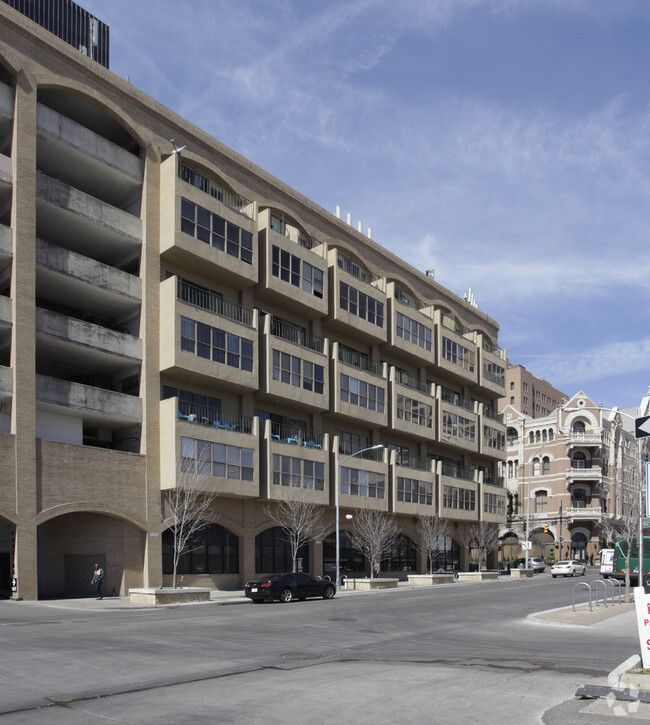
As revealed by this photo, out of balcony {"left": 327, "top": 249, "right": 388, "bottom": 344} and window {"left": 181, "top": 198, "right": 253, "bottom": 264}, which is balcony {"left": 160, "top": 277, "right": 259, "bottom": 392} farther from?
balcony {"left": 327, "top": 249, "right": 388, "bottom": 344}

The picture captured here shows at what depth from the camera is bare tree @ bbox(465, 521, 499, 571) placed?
6875 cm

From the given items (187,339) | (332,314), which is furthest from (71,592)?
(332,314)

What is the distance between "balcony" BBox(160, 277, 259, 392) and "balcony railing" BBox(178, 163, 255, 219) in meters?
6.22

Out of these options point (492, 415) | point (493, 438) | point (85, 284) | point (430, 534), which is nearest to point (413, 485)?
point (430, 534)

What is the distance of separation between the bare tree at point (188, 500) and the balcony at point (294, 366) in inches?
296

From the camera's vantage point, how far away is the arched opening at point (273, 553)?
47531 millimetres

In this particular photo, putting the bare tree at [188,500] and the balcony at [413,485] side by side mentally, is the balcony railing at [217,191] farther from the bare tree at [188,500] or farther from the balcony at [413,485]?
the balcony at [413,485]

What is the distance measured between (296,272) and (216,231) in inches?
293

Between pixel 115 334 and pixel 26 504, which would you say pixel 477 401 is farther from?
pixel 26 504

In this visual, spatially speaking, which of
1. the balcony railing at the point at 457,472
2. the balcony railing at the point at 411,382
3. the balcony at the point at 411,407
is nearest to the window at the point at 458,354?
the balcony railing at the point at 411,382

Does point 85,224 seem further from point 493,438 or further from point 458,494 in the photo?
point 493,438

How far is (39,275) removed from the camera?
37.6 m

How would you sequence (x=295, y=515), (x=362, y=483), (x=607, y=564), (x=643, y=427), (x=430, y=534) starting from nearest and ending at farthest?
(x=643, y=427) < (x=295, y=515) < (x=362, y=483) < (x=607, y=564) < (x=430, y=534)

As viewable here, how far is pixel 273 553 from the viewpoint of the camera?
4866cm
